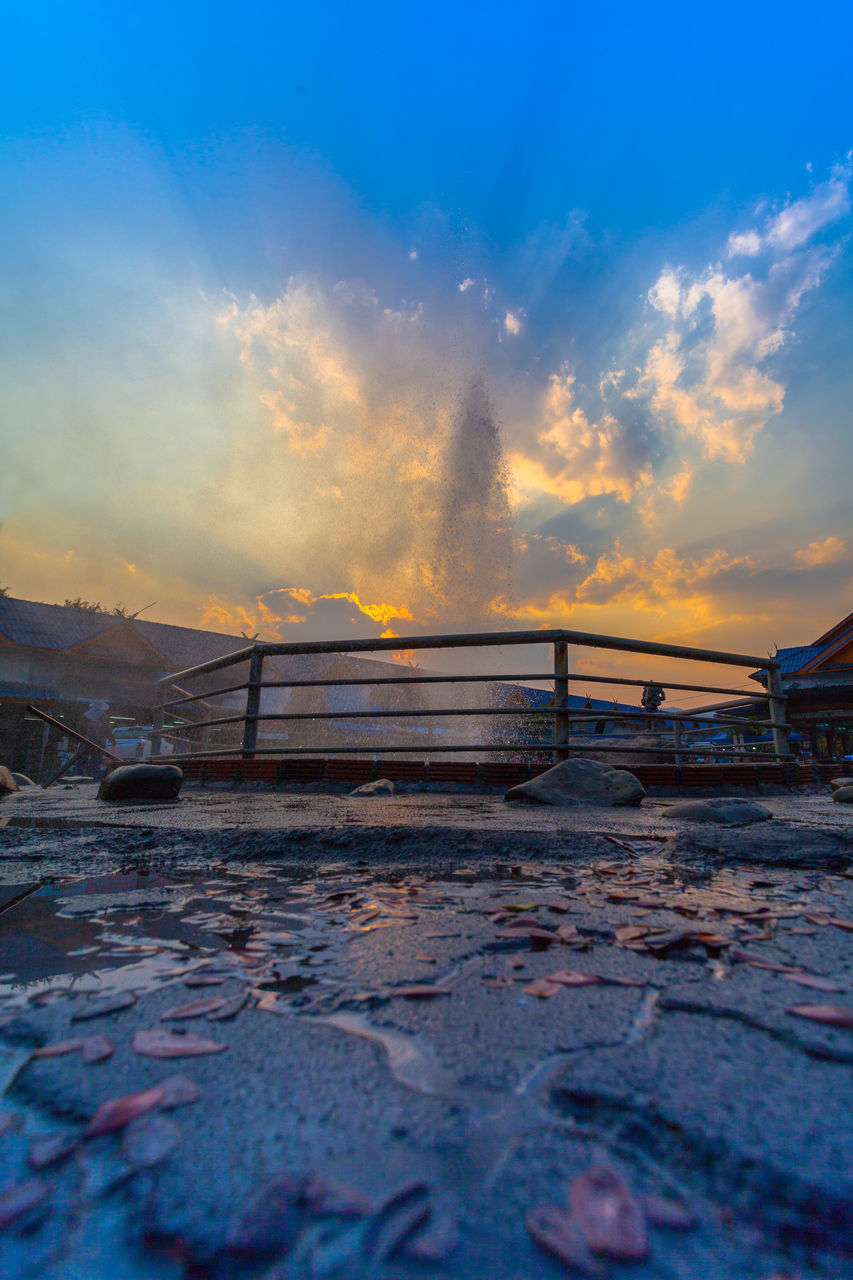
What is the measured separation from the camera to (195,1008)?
0.67 m

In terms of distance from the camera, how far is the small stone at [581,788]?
9.96 ft

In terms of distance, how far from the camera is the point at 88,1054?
57 cm

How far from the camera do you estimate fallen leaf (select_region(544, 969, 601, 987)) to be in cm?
73

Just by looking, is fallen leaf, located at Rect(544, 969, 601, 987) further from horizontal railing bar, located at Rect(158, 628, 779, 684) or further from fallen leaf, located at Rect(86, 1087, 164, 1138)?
horizontal railing bar, located at Rect(158, 628, 779, 684)

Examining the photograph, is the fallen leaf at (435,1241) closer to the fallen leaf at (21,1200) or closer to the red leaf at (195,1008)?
the fallen leaf at (21,1200)

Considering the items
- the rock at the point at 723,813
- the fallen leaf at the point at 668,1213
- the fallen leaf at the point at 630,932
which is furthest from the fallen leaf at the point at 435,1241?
the rock at the point at 723,813

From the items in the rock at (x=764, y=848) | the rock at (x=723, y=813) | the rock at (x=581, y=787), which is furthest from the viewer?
the rock at (x=581, y=787)

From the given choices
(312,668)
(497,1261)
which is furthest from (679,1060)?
(312,668)

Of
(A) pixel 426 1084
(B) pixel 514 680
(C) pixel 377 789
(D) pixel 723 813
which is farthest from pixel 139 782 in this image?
(A) pixel 426 1084

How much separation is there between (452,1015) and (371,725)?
90.3 ft

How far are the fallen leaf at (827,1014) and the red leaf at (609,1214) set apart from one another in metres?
0.37

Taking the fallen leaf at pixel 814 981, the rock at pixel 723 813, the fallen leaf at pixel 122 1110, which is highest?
the rock at pixel 723 813

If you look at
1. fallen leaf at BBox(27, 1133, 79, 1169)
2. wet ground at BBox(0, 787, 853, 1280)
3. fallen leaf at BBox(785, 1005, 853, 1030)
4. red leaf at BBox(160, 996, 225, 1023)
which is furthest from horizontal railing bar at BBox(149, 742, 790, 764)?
fallen leaf at BBox(27, 1133, 79, 1169)

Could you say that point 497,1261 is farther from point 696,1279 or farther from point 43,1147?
point 43,1147
